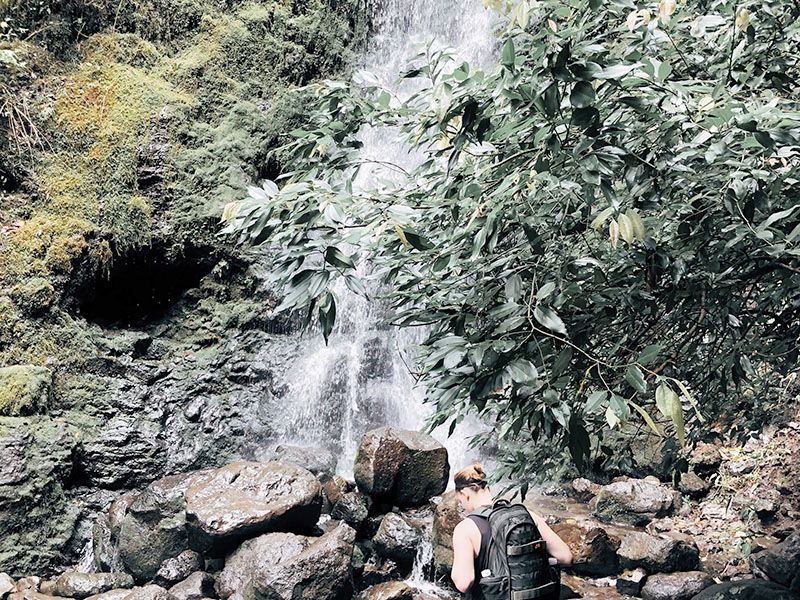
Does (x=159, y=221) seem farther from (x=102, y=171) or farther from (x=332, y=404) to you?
(x=332, y=404)

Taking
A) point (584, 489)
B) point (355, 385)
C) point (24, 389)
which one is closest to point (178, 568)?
point (24, 389)

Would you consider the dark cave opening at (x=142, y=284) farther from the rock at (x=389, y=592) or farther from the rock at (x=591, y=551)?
the rock at (x=591, y=551)

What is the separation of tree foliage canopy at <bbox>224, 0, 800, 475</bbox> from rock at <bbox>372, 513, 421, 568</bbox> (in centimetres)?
450

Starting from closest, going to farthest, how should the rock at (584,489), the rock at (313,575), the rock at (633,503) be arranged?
the rock at (313,575), the rock at (633,503), the rock at (584,489)

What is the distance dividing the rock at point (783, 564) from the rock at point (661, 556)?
58 centimetres

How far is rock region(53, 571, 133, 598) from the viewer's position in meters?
6.41

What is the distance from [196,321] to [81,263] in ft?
5.96

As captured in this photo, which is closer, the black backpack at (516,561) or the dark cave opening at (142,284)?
the black backpack at (516,561)

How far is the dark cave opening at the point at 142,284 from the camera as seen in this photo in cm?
943

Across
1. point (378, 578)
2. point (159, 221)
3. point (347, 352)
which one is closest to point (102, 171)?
point (159, 221)

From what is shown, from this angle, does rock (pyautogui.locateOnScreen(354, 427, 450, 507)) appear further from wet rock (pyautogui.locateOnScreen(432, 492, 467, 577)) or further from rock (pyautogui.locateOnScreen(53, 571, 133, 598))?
rock (pyautogui.locateOnScreen(53, 571, 133, 598))

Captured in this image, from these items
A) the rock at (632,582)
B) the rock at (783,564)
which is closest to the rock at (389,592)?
the rock at (632,582)

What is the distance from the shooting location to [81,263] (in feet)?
29.2

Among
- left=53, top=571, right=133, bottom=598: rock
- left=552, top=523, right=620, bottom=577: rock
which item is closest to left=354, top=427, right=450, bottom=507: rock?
left=552, top=523, right=620, bottom=577: rock
